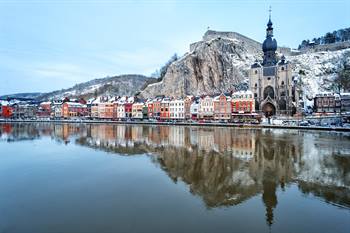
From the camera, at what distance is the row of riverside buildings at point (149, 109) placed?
5075 cm

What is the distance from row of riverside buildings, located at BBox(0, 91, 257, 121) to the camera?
5075 cm

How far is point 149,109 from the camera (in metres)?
62.2

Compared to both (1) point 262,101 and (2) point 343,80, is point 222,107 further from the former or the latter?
(2) point 343,80

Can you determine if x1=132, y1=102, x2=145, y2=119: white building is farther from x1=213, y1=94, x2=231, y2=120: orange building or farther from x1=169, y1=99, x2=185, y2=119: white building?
x1=213, y1=94, x2=231, y2=120: orange building

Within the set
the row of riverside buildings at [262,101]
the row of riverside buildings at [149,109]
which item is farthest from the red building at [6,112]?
the row of riverside buildings at [262,101]

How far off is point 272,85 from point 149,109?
27.3m

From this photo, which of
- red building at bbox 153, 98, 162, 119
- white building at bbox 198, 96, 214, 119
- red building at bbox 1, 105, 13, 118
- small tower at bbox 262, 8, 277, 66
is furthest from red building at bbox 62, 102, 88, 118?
small tower at bbox 262, 8, 277, 66

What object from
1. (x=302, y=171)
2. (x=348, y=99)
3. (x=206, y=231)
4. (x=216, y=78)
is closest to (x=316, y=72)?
(x=348, y=99)

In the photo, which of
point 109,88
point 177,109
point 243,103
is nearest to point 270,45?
point 243,103

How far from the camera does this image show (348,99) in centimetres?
4912

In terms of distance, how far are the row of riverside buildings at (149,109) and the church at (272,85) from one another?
135 inches

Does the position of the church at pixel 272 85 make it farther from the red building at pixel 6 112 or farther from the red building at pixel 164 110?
the red building at pixel 6 112

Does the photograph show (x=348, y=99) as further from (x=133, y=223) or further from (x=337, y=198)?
(x=133, y=223)

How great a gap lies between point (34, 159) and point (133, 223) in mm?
13162
